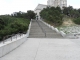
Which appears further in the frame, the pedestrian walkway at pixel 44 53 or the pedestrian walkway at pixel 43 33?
the pedestrian walkway at pixel 43 33

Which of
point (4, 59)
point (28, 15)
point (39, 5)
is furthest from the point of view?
point (39, 5)

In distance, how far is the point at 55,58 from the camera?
7293 mm

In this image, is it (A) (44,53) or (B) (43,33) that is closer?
(A) (44,53)

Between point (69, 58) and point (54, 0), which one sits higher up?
point (54, 0)

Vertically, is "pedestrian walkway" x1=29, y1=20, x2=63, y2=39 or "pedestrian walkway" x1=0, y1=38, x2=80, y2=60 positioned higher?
"pedestrian walkway" x1=0, y1=38, x2=80, y2=60

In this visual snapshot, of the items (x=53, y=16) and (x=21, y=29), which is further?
(x=53, y=16)

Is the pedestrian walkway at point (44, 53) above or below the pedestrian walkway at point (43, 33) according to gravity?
above

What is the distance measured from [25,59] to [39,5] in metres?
80.2

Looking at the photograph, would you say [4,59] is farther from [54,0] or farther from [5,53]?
[54,0]

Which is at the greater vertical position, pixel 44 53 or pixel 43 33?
pixel 44 53

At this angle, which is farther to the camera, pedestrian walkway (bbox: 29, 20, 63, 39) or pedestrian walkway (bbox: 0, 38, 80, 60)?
pedestrian walkway (bbox: 29, 20, 63, 39)

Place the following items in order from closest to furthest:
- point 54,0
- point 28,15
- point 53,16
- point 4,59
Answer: point 4,59
point 53,16
point 28,15
point 54,0

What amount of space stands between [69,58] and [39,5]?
262 ft

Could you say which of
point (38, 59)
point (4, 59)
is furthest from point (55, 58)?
point (4, 59)
